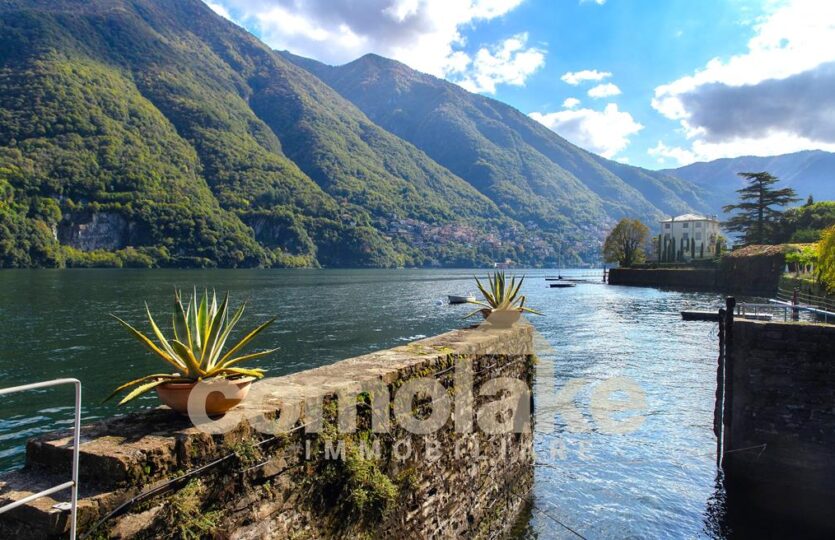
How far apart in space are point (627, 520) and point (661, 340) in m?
24.1

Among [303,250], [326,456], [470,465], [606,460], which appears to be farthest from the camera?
[303,250]

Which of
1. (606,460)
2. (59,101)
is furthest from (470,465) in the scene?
(59,101)

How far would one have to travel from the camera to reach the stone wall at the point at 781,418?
37.7 ft

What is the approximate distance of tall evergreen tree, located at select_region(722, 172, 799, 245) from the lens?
80125 mm

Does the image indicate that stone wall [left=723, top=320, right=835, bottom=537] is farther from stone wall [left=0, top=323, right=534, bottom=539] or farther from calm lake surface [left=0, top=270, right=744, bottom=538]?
stone wall [left=0, top=323, right=534, bottom=539]

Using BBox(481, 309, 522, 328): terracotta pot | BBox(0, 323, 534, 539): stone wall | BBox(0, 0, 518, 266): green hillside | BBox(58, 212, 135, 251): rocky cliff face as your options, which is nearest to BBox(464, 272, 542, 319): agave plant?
A: BBox(481, 309, 522, 328): terracotta pot

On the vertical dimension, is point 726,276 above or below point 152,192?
below

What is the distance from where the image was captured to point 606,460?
12867 millimetres

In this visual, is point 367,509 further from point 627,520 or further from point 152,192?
point 152,192

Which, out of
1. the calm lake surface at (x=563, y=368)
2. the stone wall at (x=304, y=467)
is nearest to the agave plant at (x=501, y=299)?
the stone wall at (x=304, y=467)

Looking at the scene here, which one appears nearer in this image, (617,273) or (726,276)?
(726,276)

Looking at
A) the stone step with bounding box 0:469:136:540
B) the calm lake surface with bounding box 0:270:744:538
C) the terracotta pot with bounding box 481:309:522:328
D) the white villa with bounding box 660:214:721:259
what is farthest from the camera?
the white villa with bounding box 660:214:721:259

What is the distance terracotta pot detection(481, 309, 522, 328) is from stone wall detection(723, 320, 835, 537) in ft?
22.1

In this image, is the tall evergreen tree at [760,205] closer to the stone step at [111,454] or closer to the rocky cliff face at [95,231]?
the stone step at [111,454]
